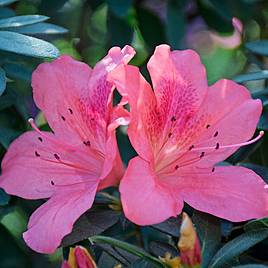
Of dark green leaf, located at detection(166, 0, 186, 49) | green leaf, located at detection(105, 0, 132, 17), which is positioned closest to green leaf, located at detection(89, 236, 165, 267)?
green leaf, located at detection(105, 0, 132, 17)

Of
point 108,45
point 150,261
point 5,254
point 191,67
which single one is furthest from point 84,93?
point 108,45

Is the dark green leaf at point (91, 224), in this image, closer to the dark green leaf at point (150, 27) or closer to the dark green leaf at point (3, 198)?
the dark green leaf at point (3, 198)

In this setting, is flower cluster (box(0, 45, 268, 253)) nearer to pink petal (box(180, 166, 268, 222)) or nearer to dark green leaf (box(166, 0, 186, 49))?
pink petal (box(180, 166, 268, 222))

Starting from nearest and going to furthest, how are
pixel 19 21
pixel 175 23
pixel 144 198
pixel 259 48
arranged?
pixel 144 198
pixel 19 21
pixel 259 48
pixel 175 23

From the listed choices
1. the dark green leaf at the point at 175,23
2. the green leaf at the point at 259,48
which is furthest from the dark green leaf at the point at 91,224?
the dark green leaf at the point at 175,23

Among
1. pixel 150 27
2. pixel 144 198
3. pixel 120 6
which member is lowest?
pixel 150 27

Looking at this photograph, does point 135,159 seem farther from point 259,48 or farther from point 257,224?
point 259,48

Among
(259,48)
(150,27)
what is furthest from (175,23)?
(259,48)
